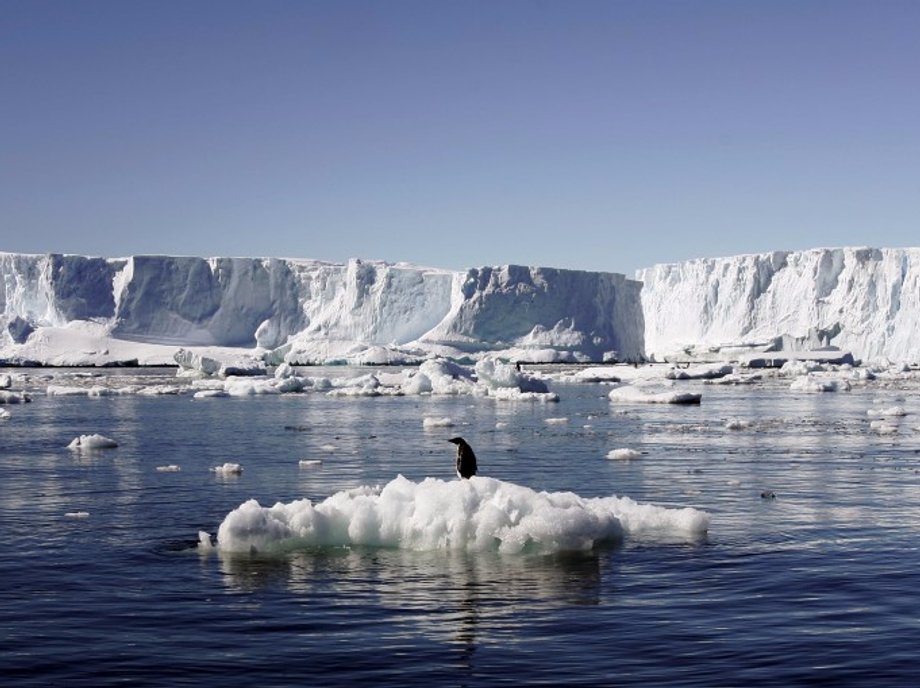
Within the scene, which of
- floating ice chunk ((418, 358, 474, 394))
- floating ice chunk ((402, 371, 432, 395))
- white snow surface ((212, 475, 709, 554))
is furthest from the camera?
floating ice chunk ((418, 358, 474, 394))

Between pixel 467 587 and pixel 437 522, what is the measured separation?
1.93 m

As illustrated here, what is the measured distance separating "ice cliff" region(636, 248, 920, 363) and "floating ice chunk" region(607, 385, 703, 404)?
172 feet

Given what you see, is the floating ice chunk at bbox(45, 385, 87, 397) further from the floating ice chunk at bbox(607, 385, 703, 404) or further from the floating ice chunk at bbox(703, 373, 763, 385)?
the floating ice chunk at bbox(703, 373, 763, 385)

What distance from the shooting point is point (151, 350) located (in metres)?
106

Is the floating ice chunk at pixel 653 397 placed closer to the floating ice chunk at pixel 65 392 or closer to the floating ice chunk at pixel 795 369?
the floating ice chunk at pixel 65 392

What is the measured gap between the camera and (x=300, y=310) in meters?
117

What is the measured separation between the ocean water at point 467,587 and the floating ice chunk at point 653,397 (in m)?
20.6

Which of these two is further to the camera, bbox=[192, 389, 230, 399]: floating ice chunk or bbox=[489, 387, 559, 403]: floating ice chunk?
bbox=[192, 389, 230, 399]: floating ice chunk

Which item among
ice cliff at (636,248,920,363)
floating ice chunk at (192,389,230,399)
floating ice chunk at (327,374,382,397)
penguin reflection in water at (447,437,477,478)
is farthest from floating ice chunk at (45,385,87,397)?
ice cliff at (636,248,920,363)

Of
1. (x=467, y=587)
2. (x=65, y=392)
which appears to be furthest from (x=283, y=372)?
(x=467, y=587)

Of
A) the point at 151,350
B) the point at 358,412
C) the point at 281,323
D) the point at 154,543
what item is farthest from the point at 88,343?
the point at 154,543

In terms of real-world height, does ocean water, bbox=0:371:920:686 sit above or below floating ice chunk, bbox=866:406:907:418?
below

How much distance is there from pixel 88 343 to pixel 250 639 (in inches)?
4010

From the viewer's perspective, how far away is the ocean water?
7.84 metres
